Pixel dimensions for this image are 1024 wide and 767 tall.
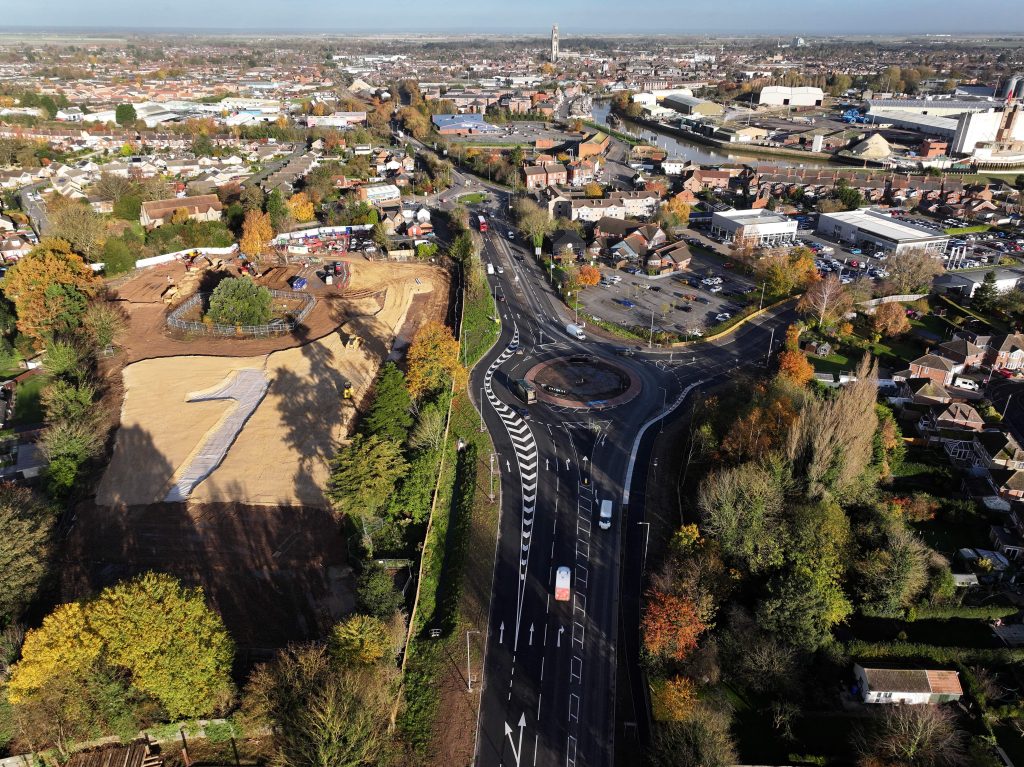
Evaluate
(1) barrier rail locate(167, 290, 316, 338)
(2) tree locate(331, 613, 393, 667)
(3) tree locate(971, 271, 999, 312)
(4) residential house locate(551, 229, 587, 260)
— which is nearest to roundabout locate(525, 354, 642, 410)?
(4) residential house locate(551, 229, 587, 260)

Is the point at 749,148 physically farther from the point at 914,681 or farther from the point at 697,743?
the point at 697,743

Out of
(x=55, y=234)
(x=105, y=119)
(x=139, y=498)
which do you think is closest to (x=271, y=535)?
(x=139, y=498)

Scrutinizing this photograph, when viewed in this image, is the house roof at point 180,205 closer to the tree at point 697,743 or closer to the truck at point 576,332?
the truck at point 576,332

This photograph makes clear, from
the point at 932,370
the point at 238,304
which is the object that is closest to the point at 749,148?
the point at 932,370

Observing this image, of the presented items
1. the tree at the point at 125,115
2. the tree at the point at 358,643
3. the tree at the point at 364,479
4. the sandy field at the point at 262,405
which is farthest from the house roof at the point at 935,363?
the tree at the point at 125,115

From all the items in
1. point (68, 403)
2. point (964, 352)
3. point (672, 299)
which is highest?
point (964, 352)

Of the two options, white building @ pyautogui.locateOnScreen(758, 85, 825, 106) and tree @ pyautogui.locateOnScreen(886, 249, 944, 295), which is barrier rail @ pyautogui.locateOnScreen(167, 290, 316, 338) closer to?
tree @ pyautogui.locateOnScreen(886, 249, 944, 295)

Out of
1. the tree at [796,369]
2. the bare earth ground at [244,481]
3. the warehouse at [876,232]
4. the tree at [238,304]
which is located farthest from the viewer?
the warehouse at [876,232]
